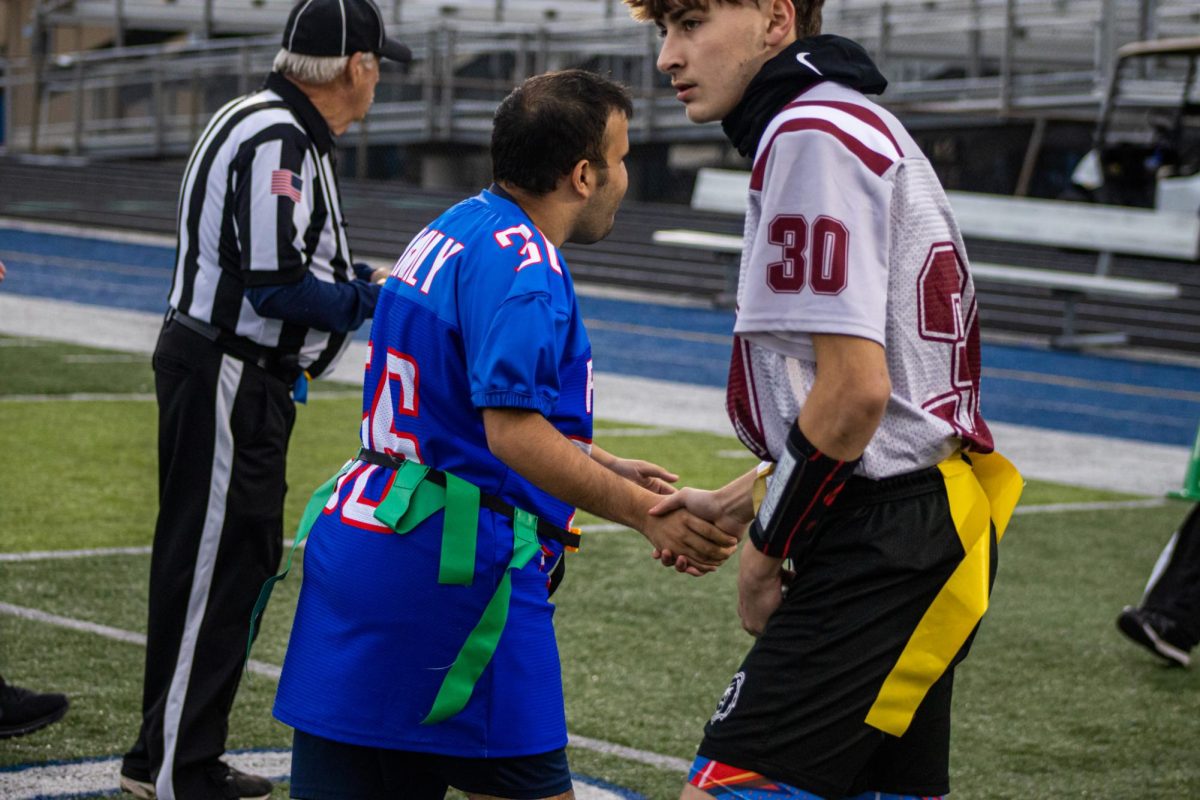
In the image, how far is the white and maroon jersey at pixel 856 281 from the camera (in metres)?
2.48

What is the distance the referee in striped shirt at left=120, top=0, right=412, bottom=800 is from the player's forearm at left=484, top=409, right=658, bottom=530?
4.93 ft

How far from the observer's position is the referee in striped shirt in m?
4.10

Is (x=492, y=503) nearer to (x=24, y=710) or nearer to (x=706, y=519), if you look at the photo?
(x=706, y=519)

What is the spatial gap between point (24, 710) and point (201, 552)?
0.92 m

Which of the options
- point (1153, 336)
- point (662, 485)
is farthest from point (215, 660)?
point (1153, 336)

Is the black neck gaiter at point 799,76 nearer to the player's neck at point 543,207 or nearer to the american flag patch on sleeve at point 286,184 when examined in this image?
the player's neck at point 543,207

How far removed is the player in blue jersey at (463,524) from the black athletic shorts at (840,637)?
24cm

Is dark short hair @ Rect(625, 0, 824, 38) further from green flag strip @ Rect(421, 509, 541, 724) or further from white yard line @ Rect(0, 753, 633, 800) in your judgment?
white yard line @ Rect(0, 753, 633, 800)

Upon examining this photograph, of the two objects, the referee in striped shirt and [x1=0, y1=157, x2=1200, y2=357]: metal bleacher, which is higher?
the referee in striped shirt

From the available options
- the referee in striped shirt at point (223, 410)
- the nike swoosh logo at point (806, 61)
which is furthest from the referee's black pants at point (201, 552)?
the nike swoosh logo at point (806, 61)

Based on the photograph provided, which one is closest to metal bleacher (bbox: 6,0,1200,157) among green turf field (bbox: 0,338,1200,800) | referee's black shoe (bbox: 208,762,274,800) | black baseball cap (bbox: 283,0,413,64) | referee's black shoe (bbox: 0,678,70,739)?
green turf field (bbox: 0,338,1200,800)

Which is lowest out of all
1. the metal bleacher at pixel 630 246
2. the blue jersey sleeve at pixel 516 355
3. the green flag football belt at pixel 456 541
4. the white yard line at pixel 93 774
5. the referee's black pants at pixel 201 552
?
the metal bleacher at pixel 630 246

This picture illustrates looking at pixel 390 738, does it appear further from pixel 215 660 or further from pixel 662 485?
pixel 215 660

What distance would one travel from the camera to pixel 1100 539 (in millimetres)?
8492
